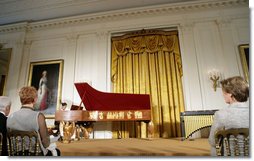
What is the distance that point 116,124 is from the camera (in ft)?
12.7

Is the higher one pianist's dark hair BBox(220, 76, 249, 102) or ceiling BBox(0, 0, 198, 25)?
ceiling BBox(0, 0, 198, 25)

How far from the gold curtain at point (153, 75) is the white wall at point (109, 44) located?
182 mm

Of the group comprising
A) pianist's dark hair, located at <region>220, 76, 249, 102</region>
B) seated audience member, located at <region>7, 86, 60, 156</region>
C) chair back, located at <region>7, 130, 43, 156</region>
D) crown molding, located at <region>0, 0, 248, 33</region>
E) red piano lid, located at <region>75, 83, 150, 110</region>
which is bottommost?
chair back, located at <region>7, 130, 43, 156</region>

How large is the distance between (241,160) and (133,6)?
13.6 ft

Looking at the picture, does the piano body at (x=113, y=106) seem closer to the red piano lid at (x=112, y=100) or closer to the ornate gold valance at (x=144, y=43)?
the red piano lid at (x=112, y=100)

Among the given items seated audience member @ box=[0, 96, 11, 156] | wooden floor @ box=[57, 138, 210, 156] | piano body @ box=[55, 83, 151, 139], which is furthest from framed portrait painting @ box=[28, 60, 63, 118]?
seated audience member @ box=[0, 96, 11, 156]

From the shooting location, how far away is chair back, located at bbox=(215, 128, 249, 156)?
0.95 meters

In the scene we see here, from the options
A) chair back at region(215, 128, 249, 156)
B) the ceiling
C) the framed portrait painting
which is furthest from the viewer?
the ceiling

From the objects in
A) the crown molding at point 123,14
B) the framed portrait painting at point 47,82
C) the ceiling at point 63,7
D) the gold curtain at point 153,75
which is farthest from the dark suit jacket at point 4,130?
the ceiling at point 63,7

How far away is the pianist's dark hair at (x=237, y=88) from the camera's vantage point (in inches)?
44.8

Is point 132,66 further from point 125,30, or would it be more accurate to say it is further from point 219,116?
point 219,116

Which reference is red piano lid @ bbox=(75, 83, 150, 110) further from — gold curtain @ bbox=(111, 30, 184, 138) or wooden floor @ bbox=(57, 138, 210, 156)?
wooden floor @ bbox=(57, 138, 210, 156)

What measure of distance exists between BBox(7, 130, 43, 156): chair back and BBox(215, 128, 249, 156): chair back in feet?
3.66

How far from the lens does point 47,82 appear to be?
3.79m
